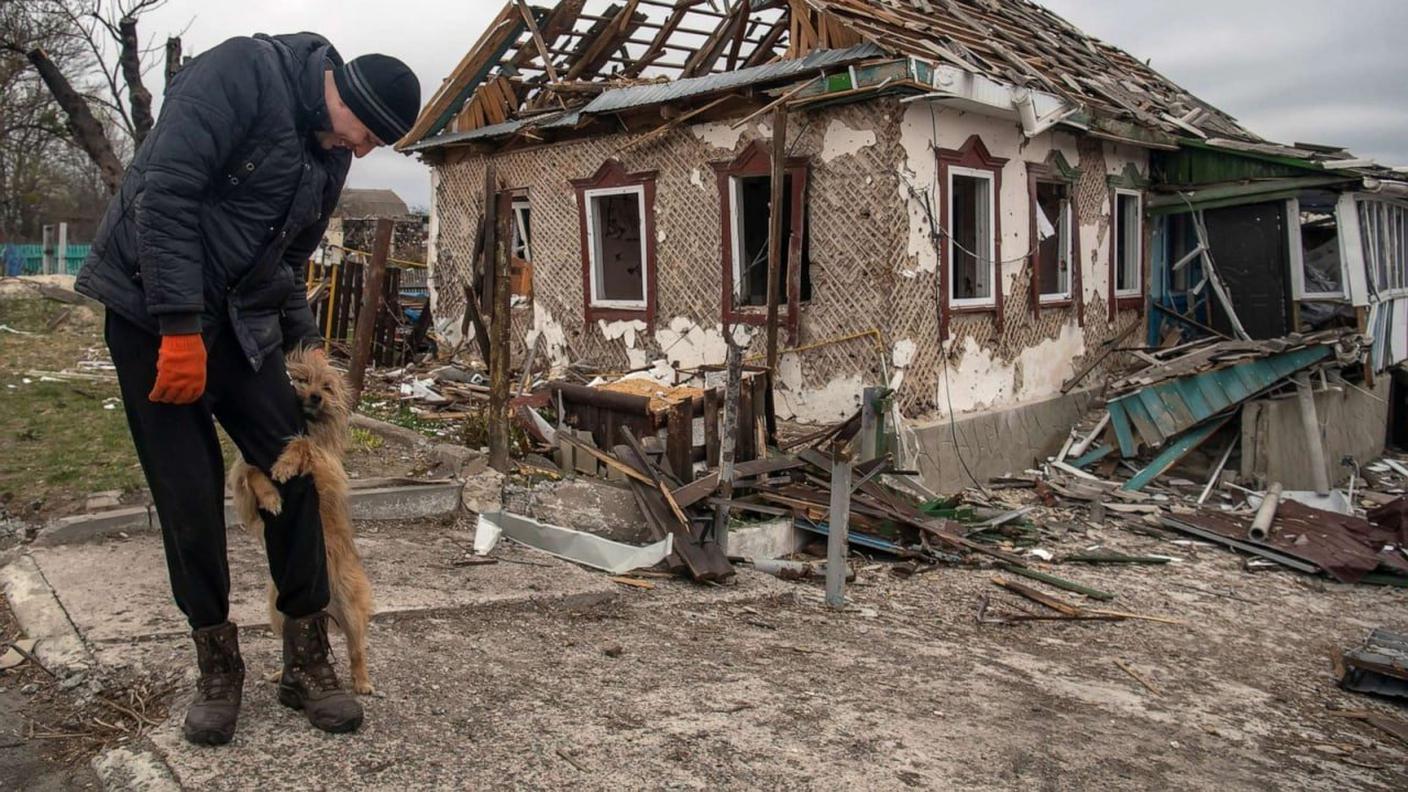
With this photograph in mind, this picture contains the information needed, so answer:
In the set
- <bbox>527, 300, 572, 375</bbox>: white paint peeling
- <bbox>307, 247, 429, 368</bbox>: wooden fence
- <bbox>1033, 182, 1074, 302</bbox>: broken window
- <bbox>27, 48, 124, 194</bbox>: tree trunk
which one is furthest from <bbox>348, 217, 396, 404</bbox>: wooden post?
<bbox>27, 48, 124, 194</bbox>: tree trunk

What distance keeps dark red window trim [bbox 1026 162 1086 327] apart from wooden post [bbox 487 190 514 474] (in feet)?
19.2

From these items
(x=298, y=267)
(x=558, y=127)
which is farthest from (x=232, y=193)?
(x=558, y=127)

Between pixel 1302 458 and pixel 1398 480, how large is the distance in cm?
228

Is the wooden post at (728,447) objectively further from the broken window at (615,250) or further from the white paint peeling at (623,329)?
the broken window at (615,250)

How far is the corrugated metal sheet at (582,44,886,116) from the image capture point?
8.43 meters

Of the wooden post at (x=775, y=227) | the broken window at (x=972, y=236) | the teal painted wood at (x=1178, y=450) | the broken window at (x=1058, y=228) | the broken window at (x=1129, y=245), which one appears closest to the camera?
the wooden post at (x=775, y=227)

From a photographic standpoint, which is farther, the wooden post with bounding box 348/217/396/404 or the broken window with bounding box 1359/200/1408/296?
the broken window with bounding box 1359/200/1408/296

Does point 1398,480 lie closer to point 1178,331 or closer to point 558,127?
point 1178,331

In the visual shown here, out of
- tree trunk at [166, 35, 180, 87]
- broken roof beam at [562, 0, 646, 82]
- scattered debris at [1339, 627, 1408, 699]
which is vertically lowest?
scattered debris at [1339, 627, 1408, 699]

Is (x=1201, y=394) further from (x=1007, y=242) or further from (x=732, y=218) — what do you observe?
(x=732, y=218)

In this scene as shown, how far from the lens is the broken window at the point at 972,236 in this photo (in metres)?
9.45

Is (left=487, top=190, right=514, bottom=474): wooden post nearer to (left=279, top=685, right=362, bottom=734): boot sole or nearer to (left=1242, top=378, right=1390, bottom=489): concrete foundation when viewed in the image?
(left=279, top=685, right=362, bottom=734): boot sole

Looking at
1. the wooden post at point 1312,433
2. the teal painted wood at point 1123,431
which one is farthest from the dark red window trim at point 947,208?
the wooden post at point 1312,433

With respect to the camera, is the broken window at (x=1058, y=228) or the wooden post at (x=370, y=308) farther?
the broken window at (x=1058, y=228)
